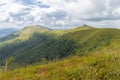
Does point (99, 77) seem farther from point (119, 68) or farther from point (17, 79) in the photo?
point (17, 79)

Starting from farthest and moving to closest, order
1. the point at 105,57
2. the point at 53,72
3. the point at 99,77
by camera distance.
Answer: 1. the point at 105,57
2. the point at 53,72
3. the point at 99,77

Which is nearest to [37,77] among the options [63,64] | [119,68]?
[63,64]

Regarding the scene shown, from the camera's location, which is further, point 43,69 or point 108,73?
point 43,69

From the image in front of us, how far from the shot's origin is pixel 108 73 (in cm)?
1046

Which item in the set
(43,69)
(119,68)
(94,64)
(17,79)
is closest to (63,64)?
(43,69)

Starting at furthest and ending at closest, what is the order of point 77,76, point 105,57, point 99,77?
point 105,57 < point 77,76 < point 99,77

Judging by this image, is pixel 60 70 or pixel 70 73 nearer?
Answer: pixel 70 73

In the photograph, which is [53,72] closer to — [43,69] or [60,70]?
[60,70]

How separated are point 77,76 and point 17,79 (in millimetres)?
2823

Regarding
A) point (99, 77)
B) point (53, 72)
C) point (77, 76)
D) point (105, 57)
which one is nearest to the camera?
point (99, 77)

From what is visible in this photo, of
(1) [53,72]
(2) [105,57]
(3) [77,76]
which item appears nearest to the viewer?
(3) [77,76]

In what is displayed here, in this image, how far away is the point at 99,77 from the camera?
33.7 feet

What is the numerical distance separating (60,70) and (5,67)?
352 centimetres

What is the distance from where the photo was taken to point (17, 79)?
11641 millimetres
